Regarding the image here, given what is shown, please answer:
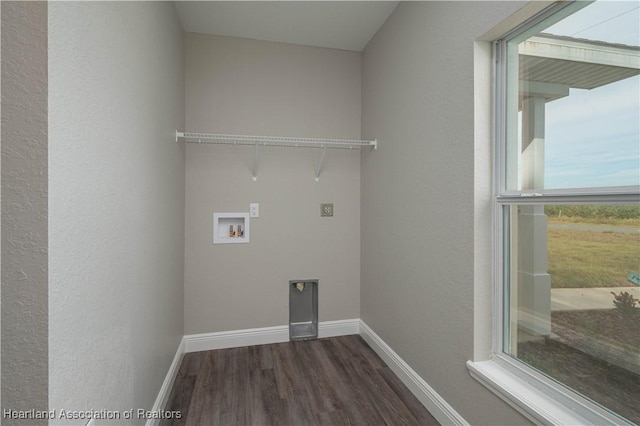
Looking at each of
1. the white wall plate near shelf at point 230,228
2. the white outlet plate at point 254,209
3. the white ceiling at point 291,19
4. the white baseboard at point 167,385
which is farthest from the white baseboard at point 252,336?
the white ceiling at point 291,19

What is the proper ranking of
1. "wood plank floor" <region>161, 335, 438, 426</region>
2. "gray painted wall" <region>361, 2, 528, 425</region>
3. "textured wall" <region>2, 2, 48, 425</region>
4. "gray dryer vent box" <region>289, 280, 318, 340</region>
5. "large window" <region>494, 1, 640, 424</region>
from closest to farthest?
"textured wall" <region>2, 2, 48, 425</region> → "large window" <region>494, 1, 640, 424</region> → "gray painted wall" <region>361, 2, 528, 425</region> → "wood plank floor" <region>161, 335, 438, 426</region> → "gray dryer vent box" <region>289, 280, 318, 340</region>

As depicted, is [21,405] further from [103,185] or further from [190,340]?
[190,340]

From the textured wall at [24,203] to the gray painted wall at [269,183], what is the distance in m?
1.69

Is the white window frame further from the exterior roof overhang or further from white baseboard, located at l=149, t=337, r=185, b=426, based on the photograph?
white baseboard, located at l=149, t=337, r=185, b=426

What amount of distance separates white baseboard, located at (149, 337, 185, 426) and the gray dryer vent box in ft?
2.85

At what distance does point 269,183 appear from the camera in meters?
2.44

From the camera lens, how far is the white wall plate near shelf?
7.72ft

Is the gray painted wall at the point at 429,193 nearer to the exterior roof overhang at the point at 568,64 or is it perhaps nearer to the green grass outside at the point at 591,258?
the exterior roof overhang at the point at 568,64

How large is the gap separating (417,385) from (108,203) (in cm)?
186

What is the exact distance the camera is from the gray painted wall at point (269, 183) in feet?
7.62

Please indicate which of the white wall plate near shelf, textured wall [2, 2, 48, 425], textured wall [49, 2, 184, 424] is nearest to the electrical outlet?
the white wall plate near shelf

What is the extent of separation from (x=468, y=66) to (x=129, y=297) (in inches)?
71.5

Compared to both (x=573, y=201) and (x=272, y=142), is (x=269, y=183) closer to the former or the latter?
(x=272, y=142)

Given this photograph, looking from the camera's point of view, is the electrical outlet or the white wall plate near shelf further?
the electrical outlet
